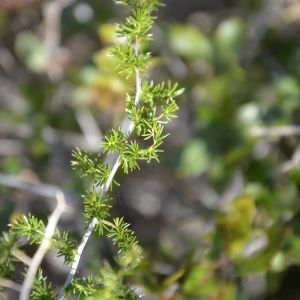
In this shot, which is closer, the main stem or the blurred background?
the main stem

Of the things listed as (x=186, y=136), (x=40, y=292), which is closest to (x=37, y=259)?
(x=40, y=292)

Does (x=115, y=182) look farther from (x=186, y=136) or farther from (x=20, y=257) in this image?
(x=186, y=136)

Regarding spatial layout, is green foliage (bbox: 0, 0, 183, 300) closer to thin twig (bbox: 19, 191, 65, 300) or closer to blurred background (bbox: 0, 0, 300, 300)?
thin twig (bbox: 19, 191, 65, 300)

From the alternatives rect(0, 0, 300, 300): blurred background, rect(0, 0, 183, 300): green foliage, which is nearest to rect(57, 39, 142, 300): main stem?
rect(0, 0, 183, 300): green foliage

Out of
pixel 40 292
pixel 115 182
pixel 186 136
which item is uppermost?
pixel 186 136

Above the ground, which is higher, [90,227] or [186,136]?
[186,136]

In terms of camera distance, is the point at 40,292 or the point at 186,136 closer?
the point at 40,292

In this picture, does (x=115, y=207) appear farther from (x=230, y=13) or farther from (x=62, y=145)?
(x=230, y=13)

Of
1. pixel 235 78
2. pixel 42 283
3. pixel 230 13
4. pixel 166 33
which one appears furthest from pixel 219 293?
pixel 230 13
